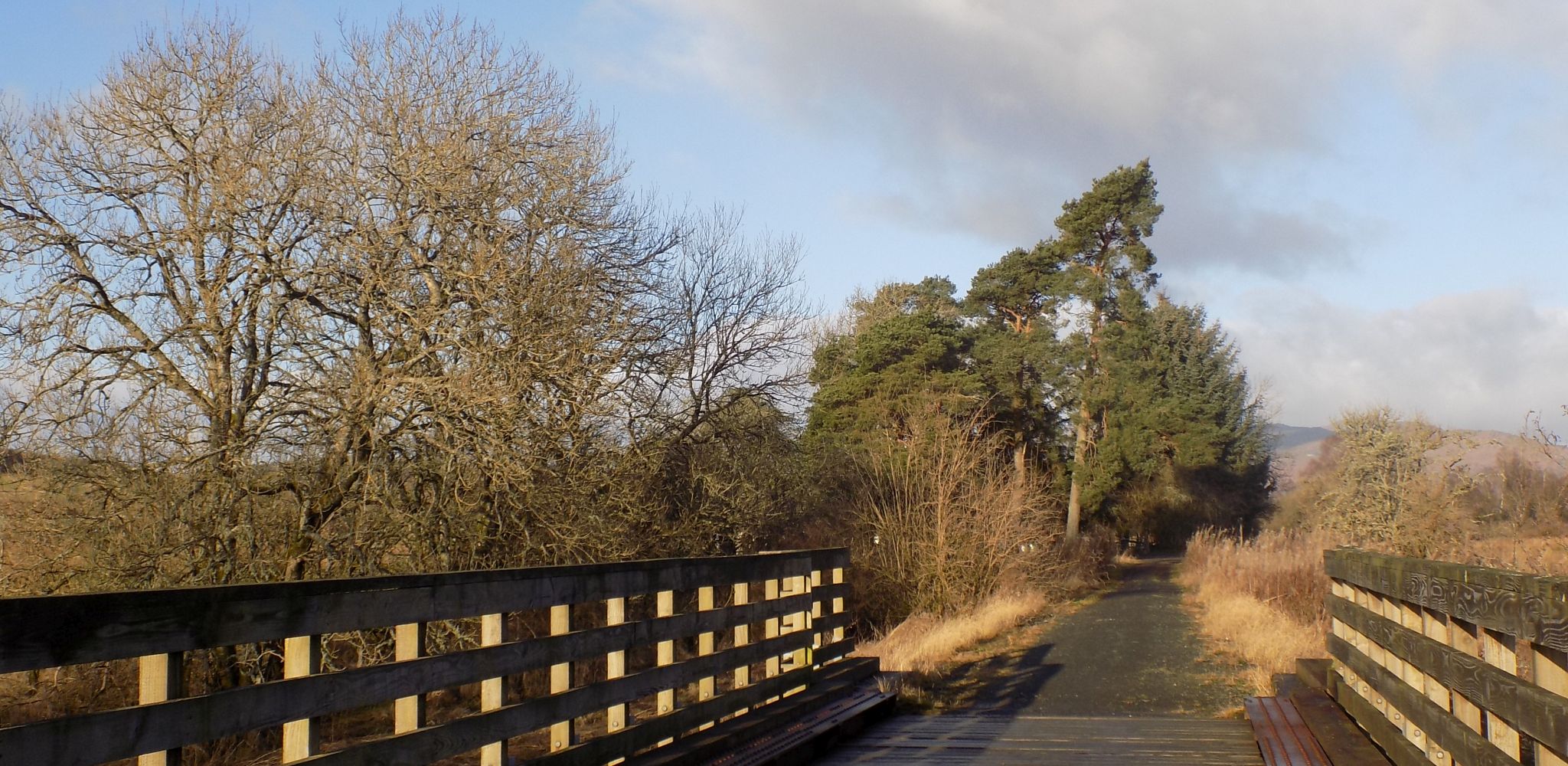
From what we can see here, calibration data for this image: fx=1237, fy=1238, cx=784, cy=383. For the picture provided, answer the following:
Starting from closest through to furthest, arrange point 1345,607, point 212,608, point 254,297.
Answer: point 212,608 < point 1345,607 < point 254,297

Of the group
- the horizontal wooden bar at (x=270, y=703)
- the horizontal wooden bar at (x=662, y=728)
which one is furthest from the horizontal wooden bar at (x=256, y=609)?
the horizontal wooden bar at (x=662, y=728)

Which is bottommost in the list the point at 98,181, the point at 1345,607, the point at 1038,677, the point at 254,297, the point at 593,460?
the point at 1038,677

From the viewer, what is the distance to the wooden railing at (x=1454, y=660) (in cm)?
346

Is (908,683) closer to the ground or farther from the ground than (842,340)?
closer to the ground

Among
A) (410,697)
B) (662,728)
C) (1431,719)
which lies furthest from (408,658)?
(1431,719)

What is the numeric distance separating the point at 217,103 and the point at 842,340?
2582 cm

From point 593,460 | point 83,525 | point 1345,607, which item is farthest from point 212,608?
point 593,460

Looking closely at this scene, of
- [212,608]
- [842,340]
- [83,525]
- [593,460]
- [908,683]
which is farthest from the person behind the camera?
[842,340]

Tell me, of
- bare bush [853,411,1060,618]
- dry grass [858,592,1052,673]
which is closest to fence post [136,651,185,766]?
dry grass [858,592,1052,673]

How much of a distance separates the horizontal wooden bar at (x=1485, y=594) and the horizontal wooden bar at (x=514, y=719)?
3.29m

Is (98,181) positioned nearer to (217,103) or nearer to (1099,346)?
(217,103)

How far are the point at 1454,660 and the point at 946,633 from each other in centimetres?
1158

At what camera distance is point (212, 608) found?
3.36 metres

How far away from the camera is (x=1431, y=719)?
4.78 meters
